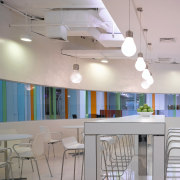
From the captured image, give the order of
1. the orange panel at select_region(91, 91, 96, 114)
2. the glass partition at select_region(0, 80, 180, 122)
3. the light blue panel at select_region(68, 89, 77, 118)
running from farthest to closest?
1. the orange panel at select_region(91, 91, 96, 114)
2. the light blue panel at select_region(68, 89, 77, 118)
3. the glass partition at select_region(0, 80, 180, 122)

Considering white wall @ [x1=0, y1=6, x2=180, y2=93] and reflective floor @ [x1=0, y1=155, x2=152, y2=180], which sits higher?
white wall @ [x1=0, y1=6, x2=180, y2=93]

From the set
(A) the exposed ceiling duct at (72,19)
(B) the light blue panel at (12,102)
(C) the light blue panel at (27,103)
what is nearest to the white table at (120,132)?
(A) the exposed ceiling duct at (72,19)

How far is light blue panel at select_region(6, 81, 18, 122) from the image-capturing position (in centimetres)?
560

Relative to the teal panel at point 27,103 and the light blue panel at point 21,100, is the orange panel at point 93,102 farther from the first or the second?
the light blue panel at point 21,100

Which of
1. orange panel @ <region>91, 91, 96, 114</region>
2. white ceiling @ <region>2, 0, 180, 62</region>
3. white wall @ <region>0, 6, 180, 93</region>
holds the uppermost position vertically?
white ceiling @ <region>2, 0, 180, 62</region>

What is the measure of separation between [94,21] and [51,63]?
2302 mm

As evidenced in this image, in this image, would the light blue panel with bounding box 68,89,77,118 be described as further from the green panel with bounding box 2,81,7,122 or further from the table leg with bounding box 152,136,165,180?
the table leg with bounding box 152,136,165,180

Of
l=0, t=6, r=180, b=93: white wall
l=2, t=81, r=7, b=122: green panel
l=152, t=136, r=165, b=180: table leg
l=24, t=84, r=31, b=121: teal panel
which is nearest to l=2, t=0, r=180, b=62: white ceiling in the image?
l=0, t=6, r=180, b=93: white wall

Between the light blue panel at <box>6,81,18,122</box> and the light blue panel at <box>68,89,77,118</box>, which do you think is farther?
the light blue panel at <box>68,89,77,118</box>

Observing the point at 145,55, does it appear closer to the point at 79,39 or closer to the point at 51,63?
the point at 79,39

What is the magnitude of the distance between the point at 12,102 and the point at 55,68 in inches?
66.4

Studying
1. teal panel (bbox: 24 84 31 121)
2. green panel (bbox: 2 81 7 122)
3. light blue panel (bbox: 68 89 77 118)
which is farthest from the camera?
light blue panel (bbox: 68 89 77 118)

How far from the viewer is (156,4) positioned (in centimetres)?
372

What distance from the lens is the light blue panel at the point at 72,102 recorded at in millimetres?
7804
